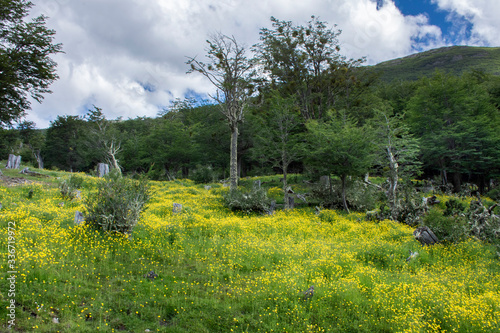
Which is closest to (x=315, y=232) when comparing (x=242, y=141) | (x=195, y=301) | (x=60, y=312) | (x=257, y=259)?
(x=257, y=259)

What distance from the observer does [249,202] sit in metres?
16.7

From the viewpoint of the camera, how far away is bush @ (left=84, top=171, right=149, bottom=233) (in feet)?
30.4

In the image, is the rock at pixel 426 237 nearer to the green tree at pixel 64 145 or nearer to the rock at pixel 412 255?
the rock at pixel 412 255

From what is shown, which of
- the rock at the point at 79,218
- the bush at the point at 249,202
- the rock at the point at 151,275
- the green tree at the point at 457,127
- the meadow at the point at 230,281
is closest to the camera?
the meadow at the point at 230,281

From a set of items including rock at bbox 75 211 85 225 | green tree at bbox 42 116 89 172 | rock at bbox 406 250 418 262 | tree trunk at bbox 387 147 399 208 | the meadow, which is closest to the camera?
the meadow

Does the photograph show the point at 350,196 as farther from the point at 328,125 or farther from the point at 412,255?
the point at 412,255

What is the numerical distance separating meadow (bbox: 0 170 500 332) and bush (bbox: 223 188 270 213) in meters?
5.00

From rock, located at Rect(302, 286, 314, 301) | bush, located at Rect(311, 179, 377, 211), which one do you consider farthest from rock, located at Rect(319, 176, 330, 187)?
rock, located at Rect(302, 286, 314, 301)

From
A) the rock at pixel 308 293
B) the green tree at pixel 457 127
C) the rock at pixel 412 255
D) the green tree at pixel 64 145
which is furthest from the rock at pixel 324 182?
the green tree at pixel 64 145

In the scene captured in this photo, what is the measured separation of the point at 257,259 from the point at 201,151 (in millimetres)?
34483

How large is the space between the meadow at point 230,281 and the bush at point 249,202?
16.4ft

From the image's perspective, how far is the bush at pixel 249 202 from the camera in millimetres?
16641

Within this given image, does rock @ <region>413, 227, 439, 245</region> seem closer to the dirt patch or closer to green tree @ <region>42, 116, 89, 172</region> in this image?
the dirt patch

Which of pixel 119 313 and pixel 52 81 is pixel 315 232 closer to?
pixel 119 313
